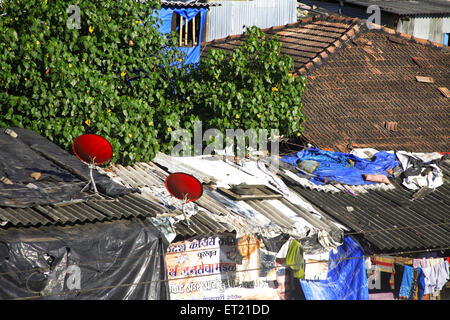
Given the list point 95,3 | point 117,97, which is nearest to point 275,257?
point 117,97

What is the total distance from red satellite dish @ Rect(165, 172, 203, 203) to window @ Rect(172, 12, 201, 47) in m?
9.86

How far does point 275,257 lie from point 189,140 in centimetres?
339

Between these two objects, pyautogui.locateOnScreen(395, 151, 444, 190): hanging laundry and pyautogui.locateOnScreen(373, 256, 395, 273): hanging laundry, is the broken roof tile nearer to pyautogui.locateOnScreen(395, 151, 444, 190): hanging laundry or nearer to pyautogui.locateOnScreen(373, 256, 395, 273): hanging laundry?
pyautogui.locateOnScreen(395, 151, 444, 190): hanging laundry

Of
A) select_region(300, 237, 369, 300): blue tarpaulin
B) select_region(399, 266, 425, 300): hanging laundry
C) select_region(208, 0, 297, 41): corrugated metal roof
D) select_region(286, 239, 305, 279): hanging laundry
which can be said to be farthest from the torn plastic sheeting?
select_region(208, 0, 297, 41): corrugated metal roof

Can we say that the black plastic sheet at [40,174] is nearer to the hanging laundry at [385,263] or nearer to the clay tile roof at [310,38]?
the hanging laundry at [385,263]

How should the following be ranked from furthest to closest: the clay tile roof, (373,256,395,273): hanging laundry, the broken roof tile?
1. the broken roof tile
2. the clay tile roof
3. (373,256,395,273): hanging laundry

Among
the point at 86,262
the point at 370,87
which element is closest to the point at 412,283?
the point at 370,87

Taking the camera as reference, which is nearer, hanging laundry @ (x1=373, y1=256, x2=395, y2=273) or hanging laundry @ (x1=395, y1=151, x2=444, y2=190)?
hanging laundry @ (x1=373, y1=256, x2=395, y2=273)

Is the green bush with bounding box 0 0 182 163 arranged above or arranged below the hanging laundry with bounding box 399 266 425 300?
above

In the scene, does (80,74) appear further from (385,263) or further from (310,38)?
(310,38)

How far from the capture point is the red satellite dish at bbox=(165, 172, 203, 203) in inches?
396

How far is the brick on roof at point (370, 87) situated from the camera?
1591cm

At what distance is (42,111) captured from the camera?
1219 cm
